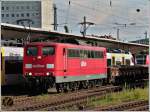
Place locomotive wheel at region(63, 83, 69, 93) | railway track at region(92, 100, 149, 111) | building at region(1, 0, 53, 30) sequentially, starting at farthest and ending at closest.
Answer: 1. building at region(1, 0, 53, 30)
2. locomotive wheel at region(63, 83, 69, 93)
3. railway track at region(92, 100, 149, 111)

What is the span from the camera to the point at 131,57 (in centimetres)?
4016

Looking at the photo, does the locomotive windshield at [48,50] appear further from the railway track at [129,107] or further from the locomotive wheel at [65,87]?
the railway track at [129,107]

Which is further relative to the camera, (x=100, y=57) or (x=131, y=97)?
(x=100, y=57)

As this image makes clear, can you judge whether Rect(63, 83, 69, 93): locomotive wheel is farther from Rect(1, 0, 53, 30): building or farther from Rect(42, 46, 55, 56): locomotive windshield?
Rect(1, 0, 53, 30): building

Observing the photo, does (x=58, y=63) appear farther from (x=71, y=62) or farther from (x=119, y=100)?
(x=119, y=100)

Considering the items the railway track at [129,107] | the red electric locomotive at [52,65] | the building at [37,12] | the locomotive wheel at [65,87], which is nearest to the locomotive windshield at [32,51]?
the red electric locomotive at [52,65]

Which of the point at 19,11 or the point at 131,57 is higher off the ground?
the point at 19,11

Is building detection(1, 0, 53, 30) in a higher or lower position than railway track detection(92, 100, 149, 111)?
higher

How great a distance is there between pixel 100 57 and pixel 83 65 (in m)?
3.09

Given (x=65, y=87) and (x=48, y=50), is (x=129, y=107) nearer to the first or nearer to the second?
(x=48, y=50)

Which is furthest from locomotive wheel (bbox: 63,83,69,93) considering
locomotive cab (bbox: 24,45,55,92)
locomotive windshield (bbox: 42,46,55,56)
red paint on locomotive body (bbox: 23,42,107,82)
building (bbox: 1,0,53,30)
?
building (bbox: 1,0,53,30)

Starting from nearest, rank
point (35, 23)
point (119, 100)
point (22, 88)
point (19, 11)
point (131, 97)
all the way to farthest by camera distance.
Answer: point (119, 100)
point (131, 97)
point (22, 88)
point (19, 11)
point (35, 23)

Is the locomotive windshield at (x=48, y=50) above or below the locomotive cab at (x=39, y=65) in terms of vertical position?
above

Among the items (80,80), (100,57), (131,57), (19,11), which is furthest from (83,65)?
(19,11)
